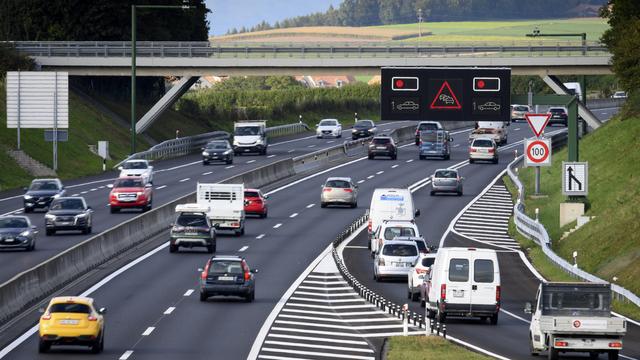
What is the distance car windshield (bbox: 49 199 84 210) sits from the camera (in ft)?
208

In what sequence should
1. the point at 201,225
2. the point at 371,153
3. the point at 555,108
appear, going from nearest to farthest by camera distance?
the point at 201,225 → the point at 371,153 → the point at 555,108

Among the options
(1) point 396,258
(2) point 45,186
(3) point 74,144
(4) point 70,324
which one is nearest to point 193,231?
(1) point 396,258

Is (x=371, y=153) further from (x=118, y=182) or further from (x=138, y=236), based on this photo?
(x=138, y=236)

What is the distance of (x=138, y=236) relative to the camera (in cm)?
6281

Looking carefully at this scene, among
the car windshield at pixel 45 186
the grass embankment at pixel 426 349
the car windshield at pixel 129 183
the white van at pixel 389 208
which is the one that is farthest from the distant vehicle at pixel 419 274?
the car windshield at pixel 45 186

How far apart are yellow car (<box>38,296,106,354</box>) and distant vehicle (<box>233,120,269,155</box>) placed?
7299 cm

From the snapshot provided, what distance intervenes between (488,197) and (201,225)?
95.5ft

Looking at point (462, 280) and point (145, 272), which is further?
point (145, 272)

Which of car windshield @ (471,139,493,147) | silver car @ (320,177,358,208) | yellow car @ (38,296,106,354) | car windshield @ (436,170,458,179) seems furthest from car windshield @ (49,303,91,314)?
car windshield @ (471,139,493,147)

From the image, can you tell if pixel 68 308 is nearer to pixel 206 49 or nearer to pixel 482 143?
pixel 482 143

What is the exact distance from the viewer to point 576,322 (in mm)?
33688

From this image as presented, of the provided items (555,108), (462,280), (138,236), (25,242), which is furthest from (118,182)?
(555,108)

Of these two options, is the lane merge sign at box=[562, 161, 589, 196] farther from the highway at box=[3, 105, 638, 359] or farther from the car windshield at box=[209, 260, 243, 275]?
the car windshield at box=[209, 260, 243, 275]

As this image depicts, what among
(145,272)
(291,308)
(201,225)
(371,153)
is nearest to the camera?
(291,308)
